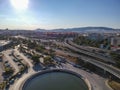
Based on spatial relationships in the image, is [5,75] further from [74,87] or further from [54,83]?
[74,87]

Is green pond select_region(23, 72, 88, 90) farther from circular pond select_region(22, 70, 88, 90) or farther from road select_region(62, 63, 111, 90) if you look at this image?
road select_region(62, 63, 111, 90)

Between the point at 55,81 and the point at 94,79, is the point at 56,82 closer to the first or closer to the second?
the point at 55,81

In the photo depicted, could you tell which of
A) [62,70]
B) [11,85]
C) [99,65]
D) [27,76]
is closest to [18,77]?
[27,76]

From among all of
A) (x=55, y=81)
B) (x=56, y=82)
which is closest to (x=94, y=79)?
(x=56, y=82)

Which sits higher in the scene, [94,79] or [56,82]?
[94,79]

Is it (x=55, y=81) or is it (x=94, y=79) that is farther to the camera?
(x=55, y=81)

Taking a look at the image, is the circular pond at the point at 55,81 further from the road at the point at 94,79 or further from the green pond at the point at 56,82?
the road at the point at 94,79

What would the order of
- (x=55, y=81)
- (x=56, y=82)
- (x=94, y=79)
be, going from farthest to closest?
1. (x=55, y=81)
2. (x=56, y=82)
3. (x=94, y=79)

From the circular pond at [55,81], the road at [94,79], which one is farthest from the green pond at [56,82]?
the road at [94,79]

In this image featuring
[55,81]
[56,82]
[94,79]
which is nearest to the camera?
[94,79]
